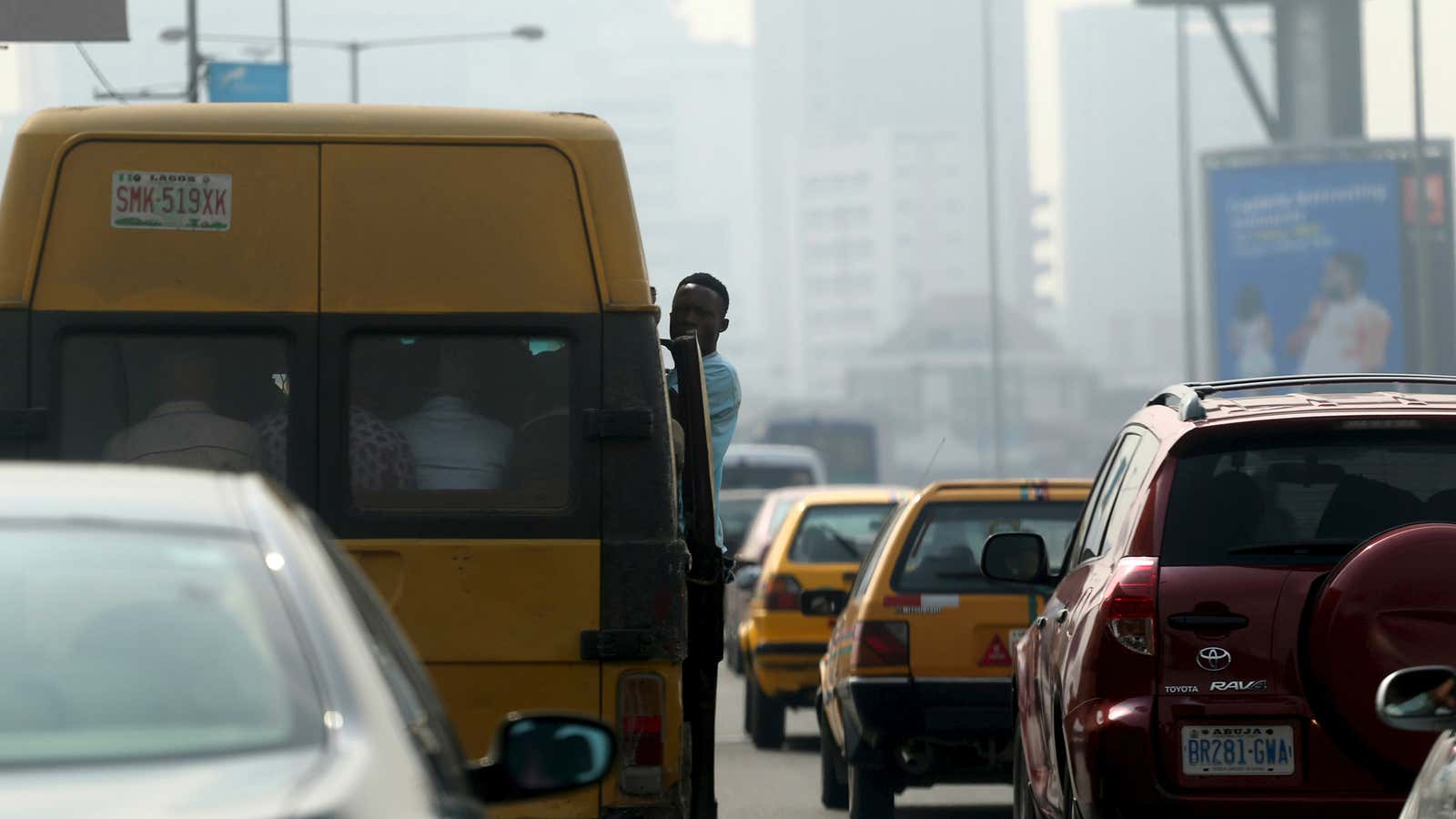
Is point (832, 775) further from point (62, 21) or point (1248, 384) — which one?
point (62, 21)

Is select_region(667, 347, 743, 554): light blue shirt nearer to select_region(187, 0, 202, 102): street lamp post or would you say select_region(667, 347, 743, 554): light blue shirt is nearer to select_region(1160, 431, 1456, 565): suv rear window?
select_region(1160, 431, 1456, 565): suv rear window

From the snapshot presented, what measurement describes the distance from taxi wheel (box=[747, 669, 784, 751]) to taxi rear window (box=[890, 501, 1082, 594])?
12.6 feet

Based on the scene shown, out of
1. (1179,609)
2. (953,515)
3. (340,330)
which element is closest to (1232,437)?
(1179,609)

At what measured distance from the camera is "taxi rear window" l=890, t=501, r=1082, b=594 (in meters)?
10.6

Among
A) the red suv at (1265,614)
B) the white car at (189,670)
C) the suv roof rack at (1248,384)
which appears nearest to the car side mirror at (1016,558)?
the suv roof rack at (1248,384)

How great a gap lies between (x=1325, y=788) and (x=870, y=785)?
4389 millimetres

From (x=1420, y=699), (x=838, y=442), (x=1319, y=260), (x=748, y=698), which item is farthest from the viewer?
(x=838, y=442)

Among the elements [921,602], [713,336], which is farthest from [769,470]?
[713,336]

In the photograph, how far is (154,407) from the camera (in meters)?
6.78

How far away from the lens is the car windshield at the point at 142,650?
292cm

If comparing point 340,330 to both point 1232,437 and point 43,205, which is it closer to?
point 43,205

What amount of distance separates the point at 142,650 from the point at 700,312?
5.83 metres

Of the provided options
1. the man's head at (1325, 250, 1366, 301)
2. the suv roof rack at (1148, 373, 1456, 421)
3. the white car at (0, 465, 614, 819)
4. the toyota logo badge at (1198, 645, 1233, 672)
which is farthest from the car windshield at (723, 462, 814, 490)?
→ the white car at (0, 465, 614, 819)

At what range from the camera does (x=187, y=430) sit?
6.72m
